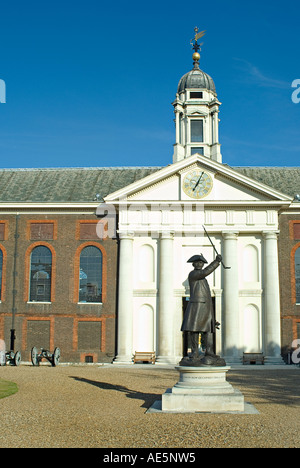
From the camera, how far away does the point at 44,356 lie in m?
30.8

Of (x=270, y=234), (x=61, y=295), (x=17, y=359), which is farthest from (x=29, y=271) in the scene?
(x=270, y=234)

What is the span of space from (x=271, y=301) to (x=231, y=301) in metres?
2.43

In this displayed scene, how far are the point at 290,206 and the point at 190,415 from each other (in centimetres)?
2359

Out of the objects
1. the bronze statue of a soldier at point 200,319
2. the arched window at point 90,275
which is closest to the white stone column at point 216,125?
the arched window at point 90,275

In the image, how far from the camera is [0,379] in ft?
71.9

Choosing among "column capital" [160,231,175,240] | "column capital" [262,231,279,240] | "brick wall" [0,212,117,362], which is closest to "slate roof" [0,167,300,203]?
"brick wall" [0,212,117,362]

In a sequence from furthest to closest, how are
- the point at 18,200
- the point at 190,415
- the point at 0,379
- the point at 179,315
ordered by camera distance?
1. the point at 18,200
2. the point at 179,315
3. the point at 0,379
4. the point at 190,415

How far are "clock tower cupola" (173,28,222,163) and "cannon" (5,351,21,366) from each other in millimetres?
17363

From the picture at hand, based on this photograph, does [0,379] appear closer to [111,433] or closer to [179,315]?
[111,433]

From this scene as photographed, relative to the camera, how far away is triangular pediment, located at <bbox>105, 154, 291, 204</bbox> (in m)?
34.3

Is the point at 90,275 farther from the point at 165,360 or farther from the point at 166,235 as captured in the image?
the point at 165,360

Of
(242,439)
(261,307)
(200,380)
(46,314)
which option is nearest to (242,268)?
(261,307)

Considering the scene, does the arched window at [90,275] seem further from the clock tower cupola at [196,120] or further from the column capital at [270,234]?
the column capital at [270,234]

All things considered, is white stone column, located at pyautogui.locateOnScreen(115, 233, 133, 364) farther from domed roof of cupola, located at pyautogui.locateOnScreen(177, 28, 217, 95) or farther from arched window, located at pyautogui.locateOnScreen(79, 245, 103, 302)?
domed roof of cupola, located at pyautogui.locateOnScreen(177, 28, 217, 95)
